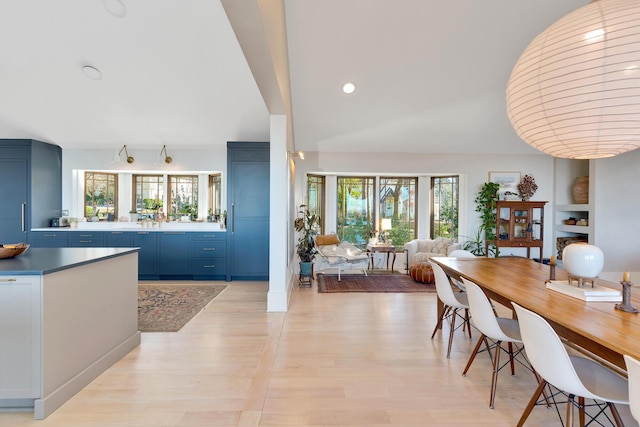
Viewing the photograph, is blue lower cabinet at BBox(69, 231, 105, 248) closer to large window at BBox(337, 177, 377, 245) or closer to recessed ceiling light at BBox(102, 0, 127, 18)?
recessed ceiling light at BBox(102, 0, 127, 18)

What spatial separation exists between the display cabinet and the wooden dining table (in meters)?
3.15

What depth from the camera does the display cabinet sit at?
5.61 metres

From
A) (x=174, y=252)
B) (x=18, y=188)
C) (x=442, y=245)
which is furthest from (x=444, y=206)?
(x=18, y=188)

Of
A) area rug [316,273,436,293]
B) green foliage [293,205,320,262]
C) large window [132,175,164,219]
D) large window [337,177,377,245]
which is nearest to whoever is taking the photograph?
area rug [316,273,436,293]

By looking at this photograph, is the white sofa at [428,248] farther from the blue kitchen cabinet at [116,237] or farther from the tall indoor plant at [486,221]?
the blue kitchen cabinet at [116,237]

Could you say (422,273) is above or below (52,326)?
below

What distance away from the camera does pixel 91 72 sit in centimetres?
377

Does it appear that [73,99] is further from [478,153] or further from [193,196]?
[478,153]

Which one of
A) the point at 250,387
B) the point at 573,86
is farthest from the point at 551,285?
the point at 250,387

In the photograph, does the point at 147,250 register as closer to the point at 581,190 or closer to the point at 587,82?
the point at 587,82

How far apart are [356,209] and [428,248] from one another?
5.54ft

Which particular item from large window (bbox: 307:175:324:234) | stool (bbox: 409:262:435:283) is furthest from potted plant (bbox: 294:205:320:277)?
stool (bbox: 409:262:435:283)

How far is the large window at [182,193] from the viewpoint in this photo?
236 inches

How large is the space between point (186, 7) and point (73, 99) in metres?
2.51
